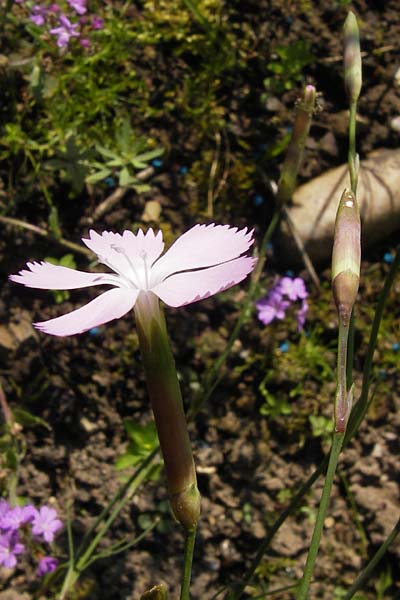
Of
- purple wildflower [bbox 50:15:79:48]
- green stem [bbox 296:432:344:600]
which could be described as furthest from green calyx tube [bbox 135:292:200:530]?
purple wildflower [bbox 50:15:79:48]

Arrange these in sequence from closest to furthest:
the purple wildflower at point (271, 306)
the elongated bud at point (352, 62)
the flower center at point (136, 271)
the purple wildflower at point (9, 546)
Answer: the flower center at point (136, 271)
the elongated bud at point (352, 62)
the purple wildflower at point (9, 546)
the purple wildflower at point (271, 306)

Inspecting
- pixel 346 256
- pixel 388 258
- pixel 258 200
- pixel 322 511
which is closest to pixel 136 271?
pixel 346 256

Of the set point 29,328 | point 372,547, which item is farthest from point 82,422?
point 372,547

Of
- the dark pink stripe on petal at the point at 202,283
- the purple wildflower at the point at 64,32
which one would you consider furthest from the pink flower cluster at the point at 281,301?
the dark pink stripe on petal at the point at 202,283

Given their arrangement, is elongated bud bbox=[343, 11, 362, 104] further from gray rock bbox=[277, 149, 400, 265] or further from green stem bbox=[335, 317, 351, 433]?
gray rock bbox=[277, 149, 400, 265]

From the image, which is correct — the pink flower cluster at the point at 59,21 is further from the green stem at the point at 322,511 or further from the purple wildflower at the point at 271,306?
the green stem at the point at 322,511

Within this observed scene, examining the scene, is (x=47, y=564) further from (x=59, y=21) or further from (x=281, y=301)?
(x=59, y=21)
